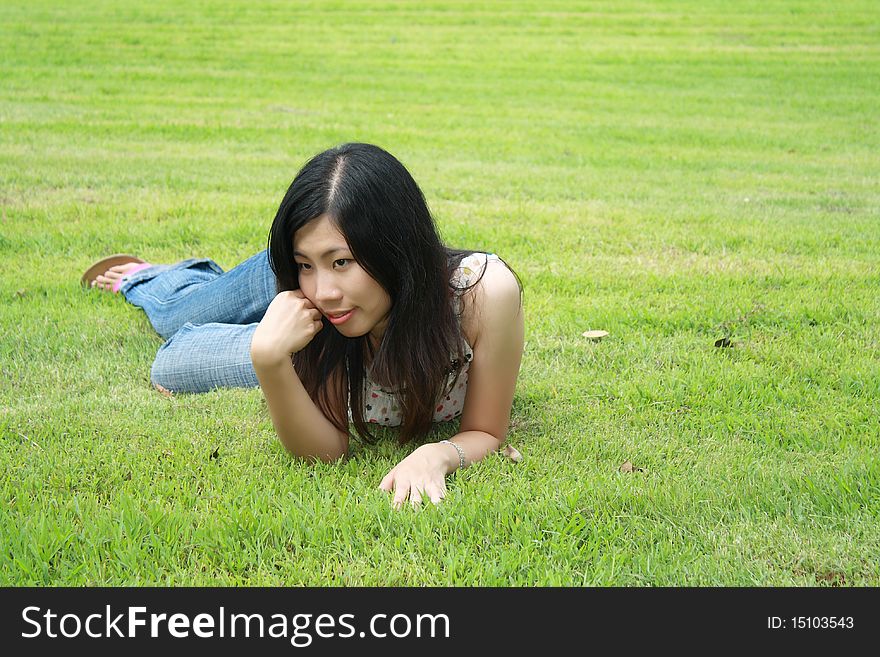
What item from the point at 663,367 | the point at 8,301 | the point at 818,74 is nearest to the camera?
the point at 663,367

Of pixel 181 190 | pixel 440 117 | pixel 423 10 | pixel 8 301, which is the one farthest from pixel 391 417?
pixel 423 10

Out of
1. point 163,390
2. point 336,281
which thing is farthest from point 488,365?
point 163,390

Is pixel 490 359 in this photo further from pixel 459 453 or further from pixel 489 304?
pixel 459 453

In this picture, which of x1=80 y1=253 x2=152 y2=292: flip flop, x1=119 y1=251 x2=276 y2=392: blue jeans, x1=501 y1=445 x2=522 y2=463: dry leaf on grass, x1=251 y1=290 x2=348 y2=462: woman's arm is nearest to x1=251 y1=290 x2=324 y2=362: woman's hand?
x1=251 y1=290 x2=348 y2=462: woman's arm

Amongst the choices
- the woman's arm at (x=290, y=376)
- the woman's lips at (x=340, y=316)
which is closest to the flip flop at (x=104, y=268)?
the woman's arm at (x=290, y=376)

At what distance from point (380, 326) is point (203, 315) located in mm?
1728

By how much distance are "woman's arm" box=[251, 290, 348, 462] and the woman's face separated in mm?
75

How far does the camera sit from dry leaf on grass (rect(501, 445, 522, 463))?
11.1 feet

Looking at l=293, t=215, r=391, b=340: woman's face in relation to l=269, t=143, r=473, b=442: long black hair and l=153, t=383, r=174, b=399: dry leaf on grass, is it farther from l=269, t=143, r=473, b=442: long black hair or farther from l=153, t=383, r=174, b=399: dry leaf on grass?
l=153, t=383, r=174, b=399: dry leaf on grass

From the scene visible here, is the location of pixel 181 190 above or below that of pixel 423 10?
below

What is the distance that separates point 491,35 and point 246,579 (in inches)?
759

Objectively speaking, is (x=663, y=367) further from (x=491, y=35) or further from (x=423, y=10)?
(x=423, y=10)

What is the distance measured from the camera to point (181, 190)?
7.84m

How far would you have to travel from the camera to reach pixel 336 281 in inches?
120
